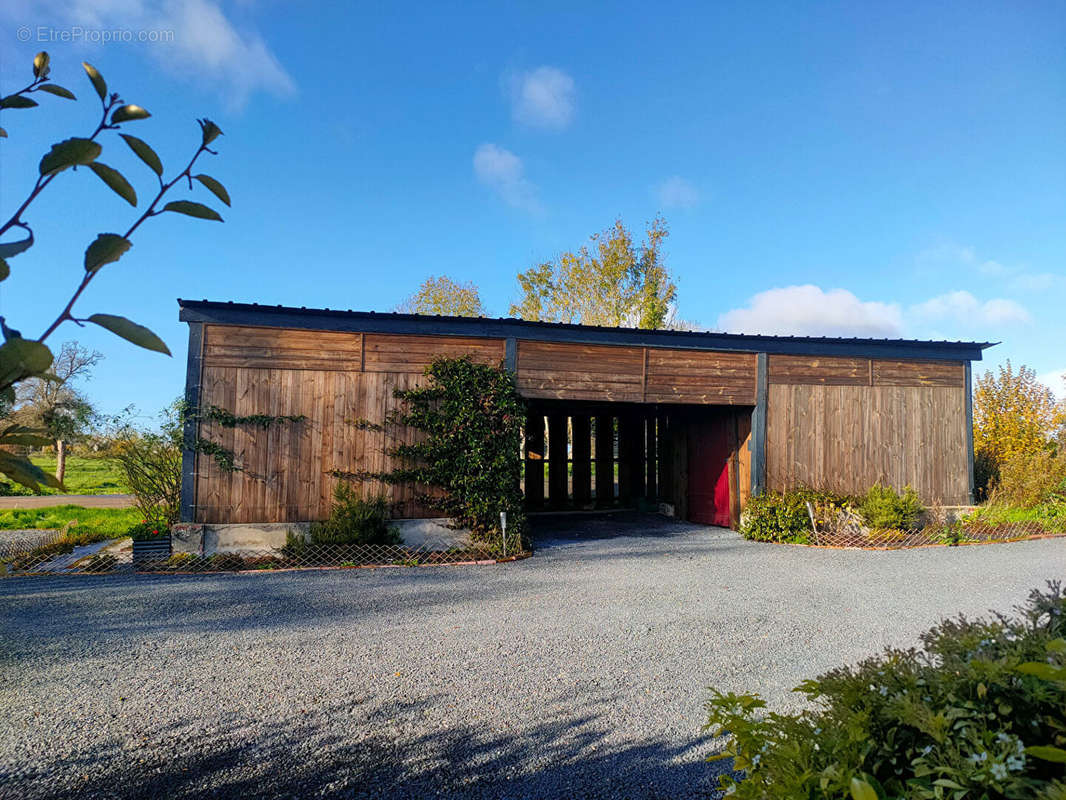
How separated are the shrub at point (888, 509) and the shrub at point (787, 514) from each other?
1.22 feet

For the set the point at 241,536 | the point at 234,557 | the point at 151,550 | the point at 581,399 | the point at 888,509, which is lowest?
the point at 234,557

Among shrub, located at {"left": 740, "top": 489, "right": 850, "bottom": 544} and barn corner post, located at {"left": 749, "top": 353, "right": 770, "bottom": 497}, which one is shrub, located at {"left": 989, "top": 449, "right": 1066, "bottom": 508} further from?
barn corner post, located at {"left": 749, "top": 353, "right": 770, "bottom": 497}

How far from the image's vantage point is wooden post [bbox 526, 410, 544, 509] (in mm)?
14227

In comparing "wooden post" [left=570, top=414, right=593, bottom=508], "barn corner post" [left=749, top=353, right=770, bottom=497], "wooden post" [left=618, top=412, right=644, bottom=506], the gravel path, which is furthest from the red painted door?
the gravel path

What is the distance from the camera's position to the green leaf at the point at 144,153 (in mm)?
704

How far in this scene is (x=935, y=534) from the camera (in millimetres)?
9797

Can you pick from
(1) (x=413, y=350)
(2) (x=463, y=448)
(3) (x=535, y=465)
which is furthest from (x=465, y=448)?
(3) (x=535, y=465)

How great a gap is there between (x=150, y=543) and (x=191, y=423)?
5.42ft

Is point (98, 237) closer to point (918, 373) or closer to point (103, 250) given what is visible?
point (103, 250)

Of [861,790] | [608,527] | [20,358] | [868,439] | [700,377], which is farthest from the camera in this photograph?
[608,527]

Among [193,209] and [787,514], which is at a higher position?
[193,209]

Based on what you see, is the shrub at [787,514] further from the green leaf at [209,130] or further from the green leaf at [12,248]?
the green leaf at [12,248]

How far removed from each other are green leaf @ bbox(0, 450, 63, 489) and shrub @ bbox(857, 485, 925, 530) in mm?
11195

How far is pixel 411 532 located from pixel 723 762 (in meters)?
6.29
